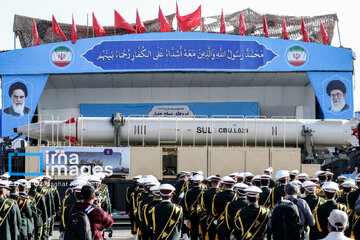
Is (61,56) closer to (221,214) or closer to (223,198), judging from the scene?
(223,198)

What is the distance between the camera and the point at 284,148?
19.5 meters

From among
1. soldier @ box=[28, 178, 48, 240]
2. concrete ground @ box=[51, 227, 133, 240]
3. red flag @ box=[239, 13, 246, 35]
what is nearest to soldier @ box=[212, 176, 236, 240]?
soldier @ box=[28, 178, 48, 240]

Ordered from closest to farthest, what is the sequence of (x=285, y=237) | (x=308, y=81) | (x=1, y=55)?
(x=285, y=237)
(x=1, y=55)
(x=308, y=81)

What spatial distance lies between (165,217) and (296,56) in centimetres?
2860

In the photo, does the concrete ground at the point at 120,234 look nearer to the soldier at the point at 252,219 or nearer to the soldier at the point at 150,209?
the soldier at the point at 150,209

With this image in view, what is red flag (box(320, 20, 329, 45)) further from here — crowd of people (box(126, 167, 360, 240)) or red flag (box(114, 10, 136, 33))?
crowd of people (box(126, 167, 360, 240))

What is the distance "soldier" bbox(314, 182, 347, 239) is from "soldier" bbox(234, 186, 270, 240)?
3.76 feet

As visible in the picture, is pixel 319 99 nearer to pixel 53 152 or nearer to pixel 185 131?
pixel 185 131

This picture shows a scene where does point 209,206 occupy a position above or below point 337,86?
below

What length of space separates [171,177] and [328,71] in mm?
19565

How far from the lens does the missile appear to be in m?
20.0

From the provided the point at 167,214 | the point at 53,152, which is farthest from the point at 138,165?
the point at 167,214

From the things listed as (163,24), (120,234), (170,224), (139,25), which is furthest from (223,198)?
(163,24)

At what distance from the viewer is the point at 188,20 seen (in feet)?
122
